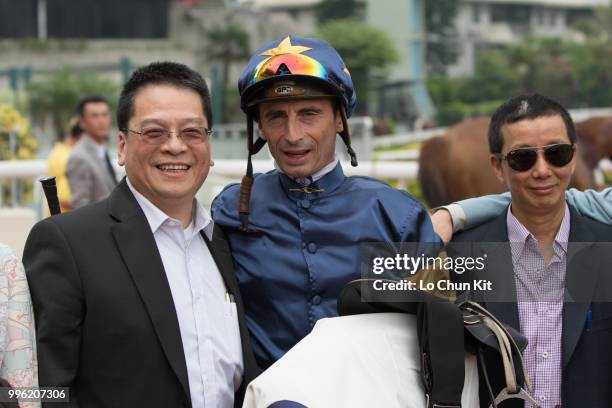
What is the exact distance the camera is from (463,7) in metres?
70.8

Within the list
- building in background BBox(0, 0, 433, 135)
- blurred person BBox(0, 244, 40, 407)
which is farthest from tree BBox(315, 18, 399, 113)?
blurred person BBox(0, 244, 40, 407)

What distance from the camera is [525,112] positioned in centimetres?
251

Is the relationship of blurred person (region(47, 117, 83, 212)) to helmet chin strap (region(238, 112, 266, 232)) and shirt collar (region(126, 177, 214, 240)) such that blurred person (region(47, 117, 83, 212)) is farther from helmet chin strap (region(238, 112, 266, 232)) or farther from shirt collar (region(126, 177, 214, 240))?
shirt collar (region(126, 177, 214, 240))

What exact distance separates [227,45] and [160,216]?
43157 mm

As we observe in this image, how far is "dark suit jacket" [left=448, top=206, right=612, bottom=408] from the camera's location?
7.25 ft

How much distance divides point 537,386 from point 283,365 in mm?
791

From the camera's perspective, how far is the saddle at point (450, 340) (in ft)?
5.93

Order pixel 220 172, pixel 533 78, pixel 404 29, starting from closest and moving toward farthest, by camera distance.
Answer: pixel 220 172 → pixel 533 78 → pixel 404 29

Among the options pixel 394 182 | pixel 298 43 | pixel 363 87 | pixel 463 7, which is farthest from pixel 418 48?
pixel 298 43

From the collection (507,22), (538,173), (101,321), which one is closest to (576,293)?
(538,173)

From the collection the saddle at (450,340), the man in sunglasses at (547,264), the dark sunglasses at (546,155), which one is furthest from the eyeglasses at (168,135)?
the dark sunglasses at (546,155)

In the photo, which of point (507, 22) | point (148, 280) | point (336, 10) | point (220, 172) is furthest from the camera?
point (507, 22)

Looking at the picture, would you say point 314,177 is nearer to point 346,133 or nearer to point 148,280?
point 346,133

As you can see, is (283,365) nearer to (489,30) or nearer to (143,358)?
(143,358)
